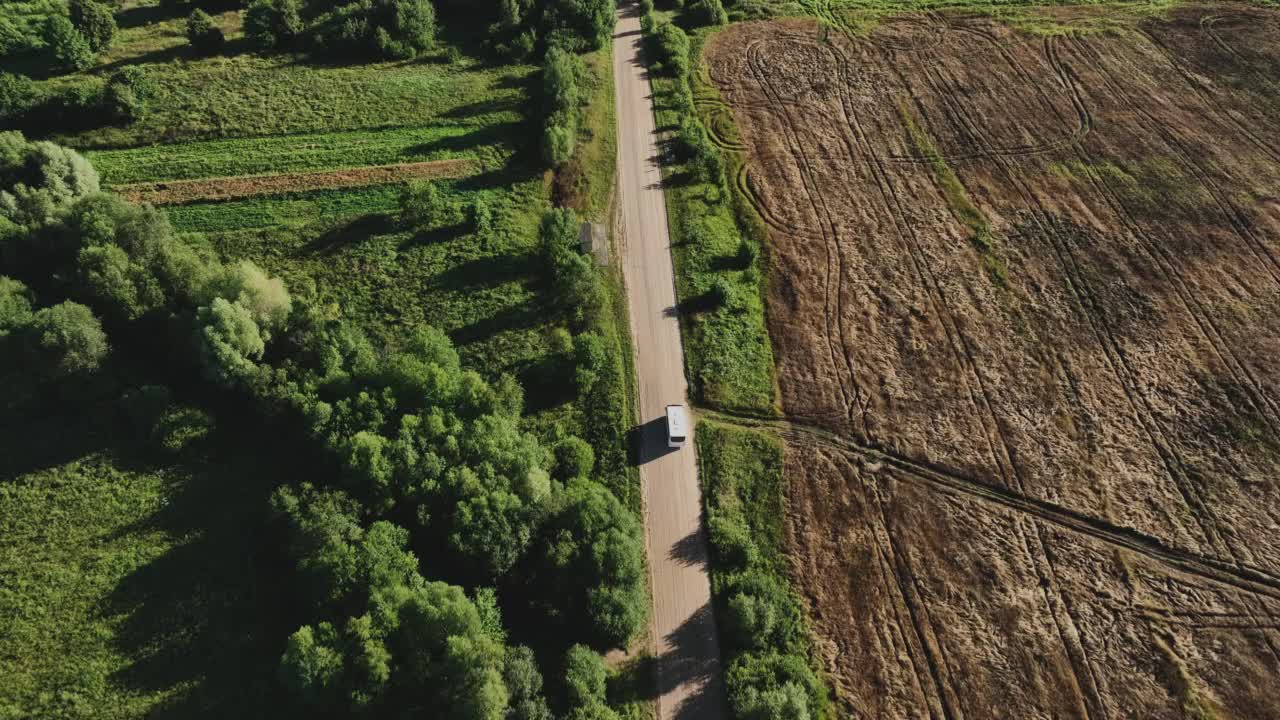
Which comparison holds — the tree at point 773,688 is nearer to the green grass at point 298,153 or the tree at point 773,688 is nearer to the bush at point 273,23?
the green grass at point 298,153

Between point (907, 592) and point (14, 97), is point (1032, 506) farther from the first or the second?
point (14, 97)

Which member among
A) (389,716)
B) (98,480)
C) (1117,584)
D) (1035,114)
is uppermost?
(1035,114)

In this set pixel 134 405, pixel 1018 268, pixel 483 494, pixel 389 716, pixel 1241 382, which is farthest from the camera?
pixel 1018 268

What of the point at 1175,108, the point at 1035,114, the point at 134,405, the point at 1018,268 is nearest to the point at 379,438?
the point at 134,405

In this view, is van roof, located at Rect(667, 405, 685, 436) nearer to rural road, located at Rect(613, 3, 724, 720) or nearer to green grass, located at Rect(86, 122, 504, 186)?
rural road, located at Rect(613, 3, 724, 720)

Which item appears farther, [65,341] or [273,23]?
[273,23]

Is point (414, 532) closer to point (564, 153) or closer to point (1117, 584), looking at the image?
point (564, 153)

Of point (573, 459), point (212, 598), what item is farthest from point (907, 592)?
point (212, 598)
